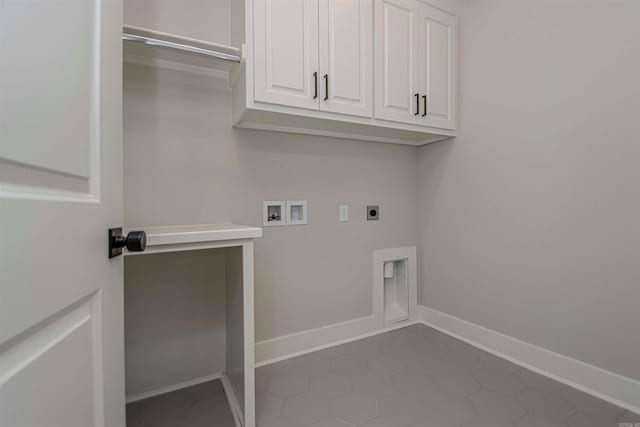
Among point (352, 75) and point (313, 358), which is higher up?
point (352, 75)

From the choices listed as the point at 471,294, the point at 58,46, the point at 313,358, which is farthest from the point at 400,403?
the point at 58,46

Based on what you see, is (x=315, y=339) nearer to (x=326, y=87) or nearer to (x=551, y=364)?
(x=551, y=364)

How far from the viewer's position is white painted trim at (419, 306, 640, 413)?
1293 millimetres

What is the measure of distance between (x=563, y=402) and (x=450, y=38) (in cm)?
223

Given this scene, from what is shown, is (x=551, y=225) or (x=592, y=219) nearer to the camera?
(x=592, y=219)

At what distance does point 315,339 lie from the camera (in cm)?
187

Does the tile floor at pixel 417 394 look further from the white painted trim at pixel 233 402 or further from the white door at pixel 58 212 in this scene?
the white door at pixel 58 212

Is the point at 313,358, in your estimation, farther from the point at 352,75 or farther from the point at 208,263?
the point at 352,75

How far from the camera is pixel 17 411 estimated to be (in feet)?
1.01

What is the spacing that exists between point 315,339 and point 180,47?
72.8 inches

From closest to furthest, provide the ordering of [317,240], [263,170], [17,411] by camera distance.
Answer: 1. [17,411]
2. [263,170]
3. [317,240]

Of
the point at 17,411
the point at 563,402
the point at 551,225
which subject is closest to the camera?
the point at 17,411

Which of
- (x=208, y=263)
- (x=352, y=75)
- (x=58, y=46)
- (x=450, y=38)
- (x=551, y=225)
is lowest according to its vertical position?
(x=208, y=263)

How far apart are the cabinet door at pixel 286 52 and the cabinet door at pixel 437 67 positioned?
0.80m
